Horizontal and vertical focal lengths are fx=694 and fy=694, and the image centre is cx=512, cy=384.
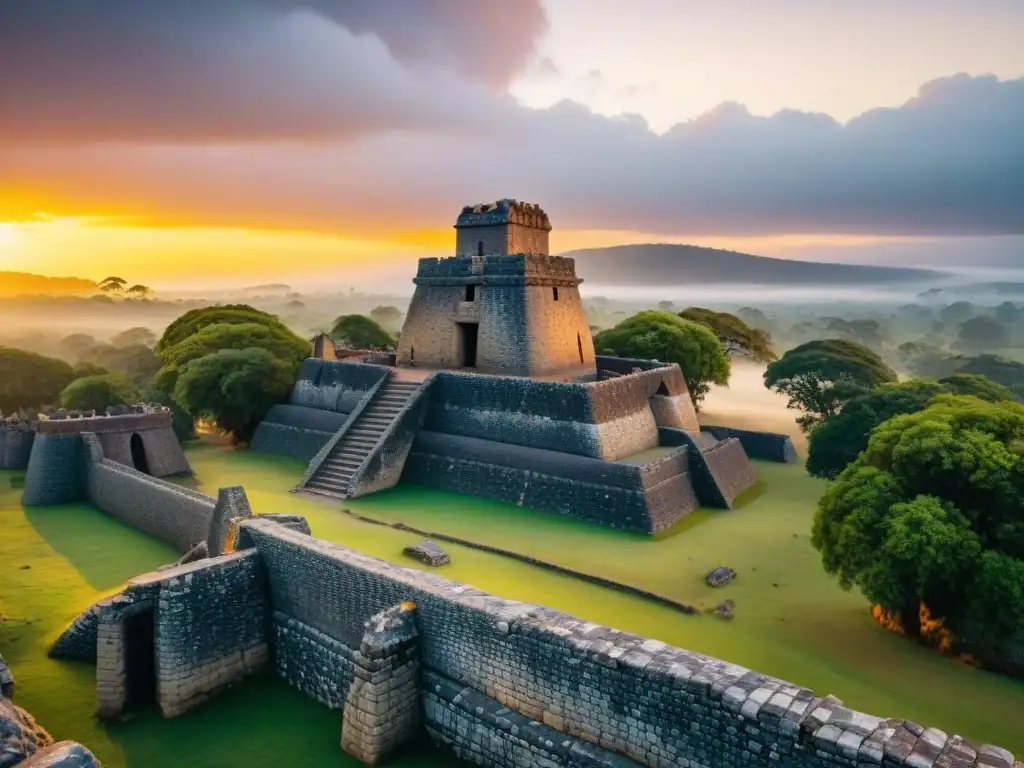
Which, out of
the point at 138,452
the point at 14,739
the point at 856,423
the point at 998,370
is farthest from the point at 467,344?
the point at 998,370

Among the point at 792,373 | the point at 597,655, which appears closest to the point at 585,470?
the point at 597,655

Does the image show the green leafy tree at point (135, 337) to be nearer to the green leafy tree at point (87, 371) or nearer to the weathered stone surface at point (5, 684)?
the green leafy tree at point (87, 371)

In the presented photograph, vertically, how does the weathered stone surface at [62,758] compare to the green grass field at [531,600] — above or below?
above

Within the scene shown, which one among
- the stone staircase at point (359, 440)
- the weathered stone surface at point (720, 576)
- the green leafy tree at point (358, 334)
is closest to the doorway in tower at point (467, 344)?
the stone staircase at point (359, 440)

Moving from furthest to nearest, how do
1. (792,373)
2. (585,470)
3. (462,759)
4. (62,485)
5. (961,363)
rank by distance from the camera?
(961,363) → (792,373) → (62,485) → (585,470) → (462,759)

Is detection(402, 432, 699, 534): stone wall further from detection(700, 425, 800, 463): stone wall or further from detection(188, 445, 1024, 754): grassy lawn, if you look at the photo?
detection(700, 425, 800, 463): stone wall

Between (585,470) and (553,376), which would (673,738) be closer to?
(585,470)
